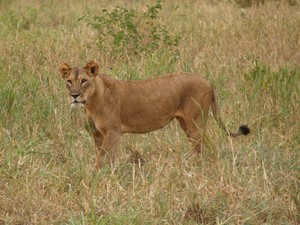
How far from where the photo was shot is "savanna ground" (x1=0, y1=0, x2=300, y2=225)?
4102 millimetres

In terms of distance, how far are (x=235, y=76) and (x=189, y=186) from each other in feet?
9.51

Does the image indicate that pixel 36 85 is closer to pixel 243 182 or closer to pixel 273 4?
pixel 243 182

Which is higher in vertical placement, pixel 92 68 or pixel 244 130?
pixel 92 68

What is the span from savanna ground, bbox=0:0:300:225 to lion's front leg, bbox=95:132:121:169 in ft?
0.31

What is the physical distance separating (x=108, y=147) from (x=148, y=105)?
1.57 ft

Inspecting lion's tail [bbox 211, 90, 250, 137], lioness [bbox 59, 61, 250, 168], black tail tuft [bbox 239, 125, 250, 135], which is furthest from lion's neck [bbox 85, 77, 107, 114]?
black tail tuft [bbox 239, 125, 250, 135]

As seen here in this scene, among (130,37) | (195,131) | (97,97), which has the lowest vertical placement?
(130,37)

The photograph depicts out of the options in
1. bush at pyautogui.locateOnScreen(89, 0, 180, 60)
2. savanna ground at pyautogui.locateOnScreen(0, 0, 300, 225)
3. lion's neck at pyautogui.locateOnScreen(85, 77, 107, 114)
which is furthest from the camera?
bush at pyautogui.locateOnScreen(89, 0, 180, 60)

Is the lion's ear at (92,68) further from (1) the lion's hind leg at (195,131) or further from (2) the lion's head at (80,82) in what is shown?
(1) the lion's hind leg at (195,131)

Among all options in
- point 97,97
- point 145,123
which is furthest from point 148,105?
point 97,97

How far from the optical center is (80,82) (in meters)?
4.91

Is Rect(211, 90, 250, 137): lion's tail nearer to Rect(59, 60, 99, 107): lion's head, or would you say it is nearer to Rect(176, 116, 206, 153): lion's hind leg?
Rect(176, 116, 206, 153): lion's hind leg

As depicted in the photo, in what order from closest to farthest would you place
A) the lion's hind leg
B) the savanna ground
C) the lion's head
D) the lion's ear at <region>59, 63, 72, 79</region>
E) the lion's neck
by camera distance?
1. the savanna ground
2. the lion's head
3. the lion's ear at <region>59, 63, 72, 79</region>
4. the lion's neck
5. the lion's hind leg

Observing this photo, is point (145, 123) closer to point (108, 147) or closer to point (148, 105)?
point (148, 105)
